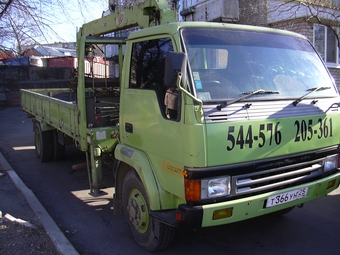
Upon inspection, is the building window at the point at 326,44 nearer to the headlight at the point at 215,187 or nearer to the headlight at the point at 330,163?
the headlight at the point at 330,163

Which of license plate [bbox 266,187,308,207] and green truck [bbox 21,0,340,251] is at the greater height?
green truck [bbox 21,0,340,251]

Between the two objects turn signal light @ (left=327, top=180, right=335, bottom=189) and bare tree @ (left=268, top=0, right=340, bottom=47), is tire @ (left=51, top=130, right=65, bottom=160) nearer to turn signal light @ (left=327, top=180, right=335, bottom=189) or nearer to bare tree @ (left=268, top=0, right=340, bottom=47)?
turn signal light @ (left=327, top=180, right=335, bottom=189)

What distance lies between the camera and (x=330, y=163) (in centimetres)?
369

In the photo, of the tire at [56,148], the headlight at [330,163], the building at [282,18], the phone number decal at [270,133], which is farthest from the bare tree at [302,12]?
the phone number decal at [270,133]

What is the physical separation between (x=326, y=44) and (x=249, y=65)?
11.2m

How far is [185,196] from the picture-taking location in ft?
9.73

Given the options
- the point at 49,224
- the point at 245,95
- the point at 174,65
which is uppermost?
the point at 174,65

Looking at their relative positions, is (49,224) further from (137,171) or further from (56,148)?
(56,148)

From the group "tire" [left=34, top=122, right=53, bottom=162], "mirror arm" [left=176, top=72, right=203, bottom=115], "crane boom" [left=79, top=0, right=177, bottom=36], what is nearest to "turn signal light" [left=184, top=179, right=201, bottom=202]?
"mirror arm" [left=176, top=72, right=203, bottom=115]

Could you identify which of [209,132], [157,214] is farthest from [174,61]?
[157,214]

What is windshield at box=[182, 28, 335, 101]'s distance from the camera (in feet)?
10.5

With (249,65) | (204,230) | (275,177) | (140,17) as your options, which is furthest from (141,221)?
(140,17)

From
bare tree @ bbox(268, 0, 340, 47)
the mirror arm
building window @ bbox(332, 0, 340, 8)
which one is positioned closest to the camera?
the mirror arm

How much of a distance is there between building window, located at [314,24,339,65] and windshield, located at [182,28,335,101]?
9.83m
